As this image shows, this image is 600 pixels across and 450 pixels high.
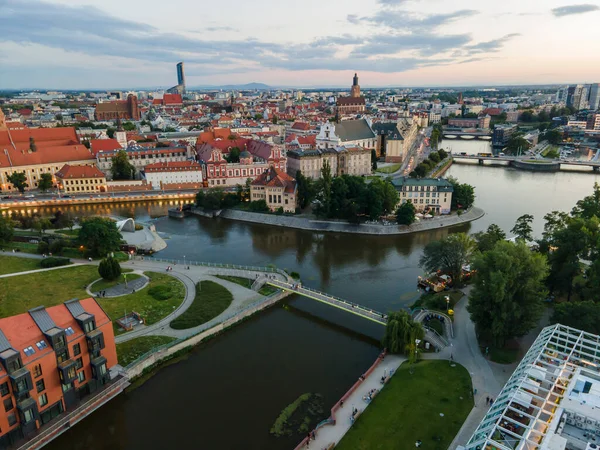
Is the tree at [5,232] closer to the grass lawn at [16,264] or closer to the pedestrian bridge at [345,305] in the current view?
the grass lawn at [16,264]

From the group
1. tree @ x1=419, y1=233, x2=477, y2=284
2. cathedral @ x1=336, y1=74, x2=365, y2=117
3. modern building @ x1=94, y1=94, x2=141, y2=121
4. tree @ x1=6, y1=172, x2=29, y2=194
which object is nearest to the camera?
tree @ x1=419, y1=233, x2=477, y2=284

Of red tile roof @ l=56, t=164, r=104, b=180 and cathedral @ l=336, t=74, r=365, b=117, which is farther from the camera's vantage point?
cathedral @ l=336, t=74, r=365, b=117

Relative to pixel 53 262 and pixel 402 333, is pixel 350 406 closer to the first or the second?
pixel 402 333

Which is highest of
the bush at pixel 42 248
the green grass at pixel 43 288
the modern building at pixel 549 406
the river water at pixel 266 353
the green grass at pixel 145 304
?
the modern building at pixel 549 406

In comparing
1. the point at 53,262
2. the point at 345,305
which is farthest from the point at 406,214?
the point at 53,262

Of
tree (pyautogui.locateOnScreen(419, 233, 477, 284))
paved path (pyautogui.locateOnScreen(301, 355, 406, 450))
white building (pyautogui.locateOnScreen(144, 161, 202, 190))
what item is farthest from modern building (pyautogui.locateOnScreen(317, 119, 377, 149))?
paved path (pyautogui.locateOnScreen(301, 355, 406, 450))

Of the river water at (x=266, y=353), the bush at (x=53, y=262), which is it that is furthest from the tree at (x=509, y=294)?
the bush at (x=53, y=262)

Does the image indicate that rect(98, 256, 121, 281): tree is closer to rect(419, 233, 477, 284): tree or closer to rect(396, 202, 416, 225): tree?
rect(419, 233, 477, 284): tree
